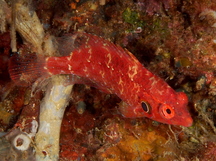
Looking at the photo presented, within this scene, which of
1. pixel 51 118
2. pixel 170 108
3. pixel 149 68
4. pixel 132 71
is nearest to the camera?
pixel 170 108

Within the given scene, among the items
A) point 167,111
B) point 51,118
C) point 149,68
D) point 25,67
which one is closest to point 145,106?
point 167,111

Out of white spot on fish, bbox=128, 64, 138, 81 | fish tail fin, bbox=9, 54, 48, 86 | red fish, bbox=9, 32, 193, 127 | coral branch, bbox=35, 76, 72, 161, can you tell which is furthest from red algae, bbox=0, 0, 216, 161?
white spot on fish, bbox=128, 64, 138, 81

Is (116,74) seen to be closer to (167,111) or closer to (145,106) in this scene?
(145,106)

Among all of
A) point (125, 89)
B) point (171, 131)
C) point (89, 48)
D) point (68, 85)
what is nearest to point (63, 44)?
point (89, 48)

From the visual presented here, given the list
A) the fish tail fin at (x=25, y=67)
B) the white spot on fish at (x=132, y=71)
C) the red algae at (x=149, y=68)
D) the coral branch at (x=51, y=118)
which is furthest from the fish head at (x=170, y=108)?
the fish tail fin at (x=25, y=67)

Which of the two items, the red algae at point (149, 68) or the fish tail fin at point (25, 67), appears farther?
the fish tail fin at point (25, 67)

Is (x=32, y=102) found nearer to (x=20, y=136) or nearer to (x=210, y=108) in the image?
(x=20, y=136)

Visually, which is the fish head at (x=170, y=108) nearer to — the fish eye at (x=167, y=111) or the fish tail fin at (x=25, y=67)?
the fish eye at (x=167, y=111)
